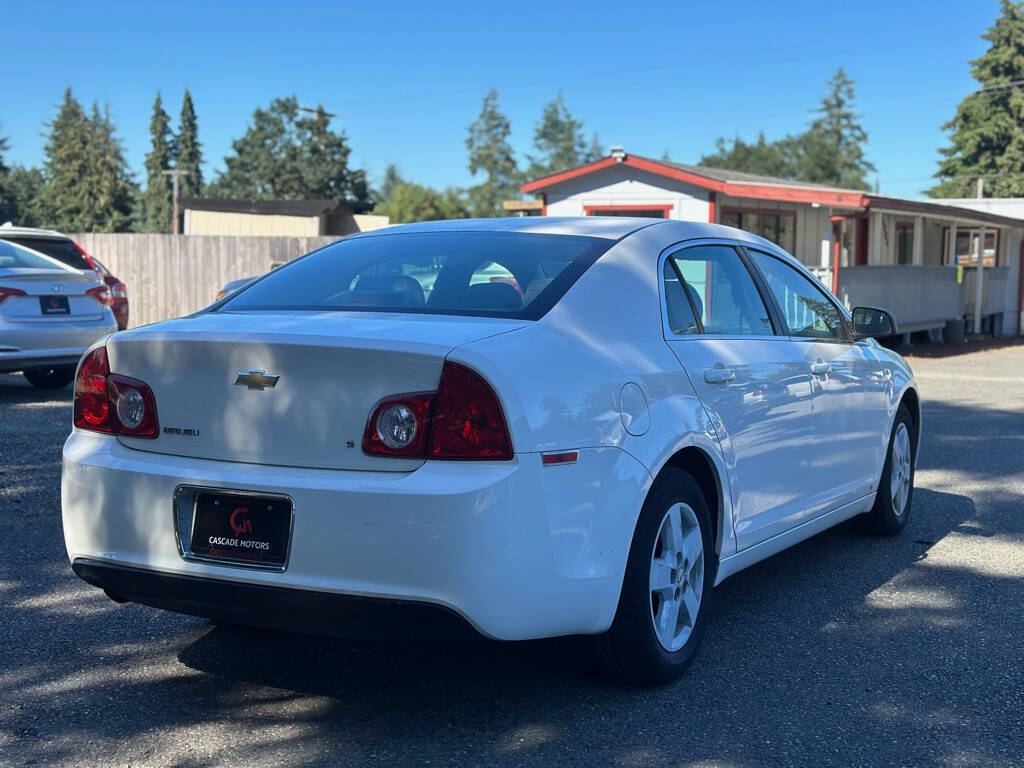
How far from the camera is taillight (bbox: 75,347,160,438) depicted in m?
3.76

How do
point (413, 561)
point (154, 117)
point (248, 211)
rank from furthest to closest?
point (154, 117) < point (248, 211) < point (413, 561)

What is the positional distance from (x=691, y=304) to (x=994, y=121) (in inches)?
2383

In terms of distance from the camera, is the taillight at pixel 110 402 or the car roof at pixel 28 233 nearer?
the taillight at pixel 110 402

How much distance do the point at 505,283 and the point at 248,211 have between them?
135 feet

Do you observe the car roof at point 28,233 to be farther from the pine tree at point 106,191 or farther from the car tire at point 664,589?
the pine tree at point 106,191

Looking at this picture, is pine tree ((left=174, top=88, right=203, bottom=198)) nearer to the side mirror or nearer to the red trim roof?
the red trim roof

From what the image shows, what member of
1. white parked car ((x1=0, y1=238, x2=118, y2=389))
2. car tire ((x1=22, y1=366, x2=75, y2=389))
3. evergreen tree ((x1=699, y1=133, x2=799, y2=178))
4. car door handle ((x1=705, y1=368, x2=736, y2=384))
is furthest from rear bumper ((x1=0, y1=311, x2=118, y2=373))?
evergreen tree ((x1=699, y1=133, x2=799, y2=178))

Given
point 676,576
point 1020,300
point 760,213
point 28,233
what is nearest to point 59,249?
point 28,233

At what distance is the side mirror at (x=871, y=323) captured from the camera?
600 centimetres

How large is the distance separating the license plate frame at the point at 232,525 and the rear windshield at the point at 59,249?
31.3ft

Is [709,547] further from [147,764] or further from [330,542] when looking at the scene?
[147,764]

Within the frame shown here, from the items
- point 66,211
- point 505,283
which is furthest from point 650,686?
point 66,211

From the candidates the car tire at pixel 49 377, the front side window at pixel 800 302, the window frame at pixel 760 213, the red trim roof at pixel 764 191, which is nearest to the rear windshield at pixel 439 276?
the front side window at pixel 800 302

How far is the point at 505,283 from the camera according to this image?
4113mm
